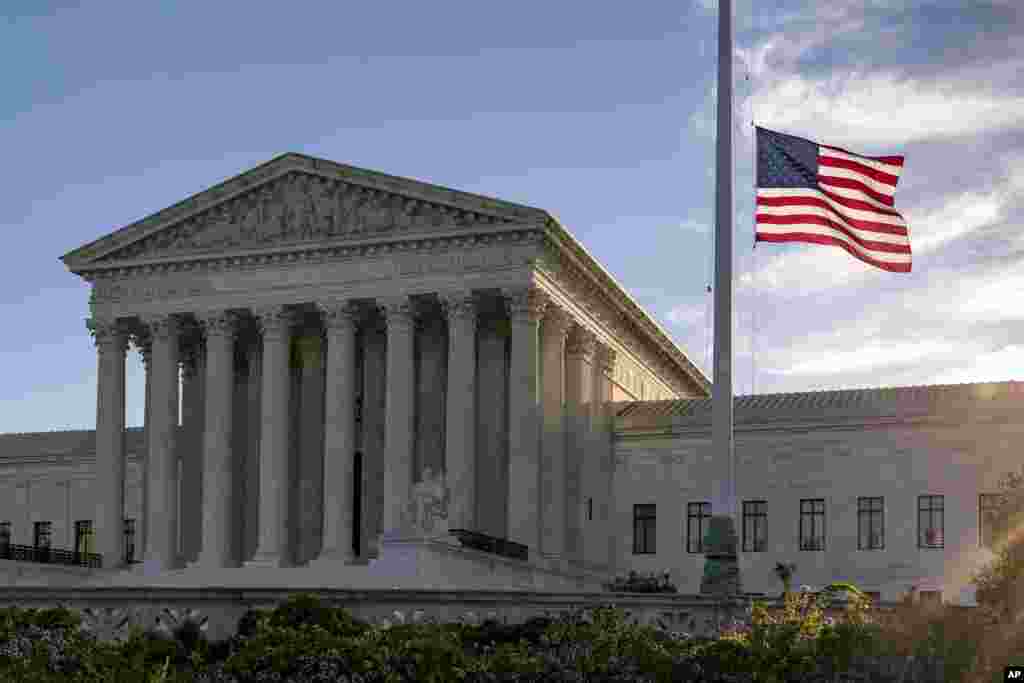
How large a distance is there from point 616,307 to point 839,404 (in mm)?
10935

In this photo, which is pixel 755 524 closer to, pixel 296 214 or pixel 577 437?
pixel 577 437

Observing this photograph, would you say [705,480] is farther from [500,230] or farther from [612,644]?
[612,644]

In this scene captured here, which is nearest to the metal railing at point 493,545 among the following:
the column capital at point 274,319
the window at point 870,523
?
Answer: the column capital at point 274,319

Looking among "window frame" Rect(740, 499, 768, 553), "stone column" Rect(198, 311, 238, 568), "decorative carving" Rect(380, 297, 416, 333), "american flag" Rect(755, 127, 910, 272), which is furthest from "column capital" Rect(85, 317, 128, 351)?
"american flag" Rect(755, 127, 910, 272)

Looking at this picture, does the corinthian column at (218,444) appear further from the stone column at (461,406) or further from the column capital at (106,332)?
the stone column at (461,406)

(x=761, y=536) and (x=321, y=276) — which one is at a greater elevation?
(x=321, y=276)

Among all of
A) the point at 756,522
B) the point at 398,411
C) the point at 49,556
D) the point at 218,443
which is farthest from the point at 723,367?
the point at 49,556

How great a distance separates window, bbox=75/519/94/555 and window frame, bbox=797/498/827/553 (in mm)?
34397

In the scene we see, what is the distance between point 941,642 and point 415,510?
32048mm

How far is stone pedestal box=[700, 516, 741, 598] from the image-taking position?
32.0 m

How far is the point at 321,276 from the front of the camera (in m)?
68.5

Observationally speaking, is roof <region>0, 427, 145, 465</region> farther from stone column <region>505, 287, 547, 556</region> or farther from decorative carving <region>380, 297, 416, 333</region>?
stone column <region>505, 287, 547, 556</region>

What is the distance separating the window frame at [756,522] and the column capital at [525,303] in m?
14.0

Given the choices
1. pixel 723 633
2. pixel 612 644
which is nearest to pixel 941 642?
pixel 723 633
